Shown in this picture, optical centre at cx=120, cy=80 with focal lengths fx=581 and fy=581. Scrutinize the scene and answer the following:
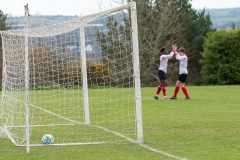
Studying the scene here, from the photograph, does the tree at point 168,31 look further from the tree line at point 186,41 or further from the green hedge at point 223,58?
the green hedge at point 223,58

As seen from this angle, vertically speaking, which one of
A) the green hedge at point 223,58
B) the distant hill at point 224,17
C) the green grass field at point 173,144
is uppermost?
the distant hill at point 224,17

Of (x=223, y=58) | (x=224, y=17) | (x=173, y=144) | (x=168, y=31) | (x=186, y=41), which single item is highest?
(x=224, y=17)

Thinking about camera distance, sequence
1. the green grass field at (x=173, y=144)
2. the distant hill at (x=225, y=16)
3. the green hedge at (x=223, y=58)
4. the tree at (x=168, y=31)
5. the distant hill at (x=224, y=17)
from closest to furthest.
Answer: the green grass field at (x=173, y=144) < the green hedge at (x=223, y=58) < the tree at (x=168, y=31) < the distant hill at (x=224, y=17) < the distant hill at (x=225, y=16)

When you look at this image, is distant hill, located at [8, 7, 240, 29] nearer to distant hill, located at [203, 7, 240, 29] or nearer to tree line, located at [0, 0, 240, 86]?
distant hill, located at [203, 7, 240, 29]

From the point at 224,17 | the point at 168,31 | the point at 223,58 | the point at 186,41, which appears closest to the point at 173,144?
the point at 223,58

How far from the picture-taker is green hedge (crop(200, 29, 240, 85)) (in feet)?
120

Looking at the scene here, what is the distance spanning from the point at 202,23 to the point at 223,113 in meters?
31.3

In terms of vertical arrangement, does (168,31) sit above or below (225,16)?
below

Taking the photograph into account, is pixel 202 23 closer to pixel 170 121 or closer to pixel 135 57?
pixel 170 121

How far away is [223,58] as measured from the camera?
3703cm

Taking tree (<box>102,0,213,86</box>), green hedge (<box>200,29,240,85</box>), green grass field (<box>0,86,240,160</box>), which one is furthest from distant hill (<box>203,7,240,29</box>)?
green grass field (<box>0,86,240,160</box>)

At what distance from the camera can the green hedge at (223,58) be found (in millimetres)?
36656

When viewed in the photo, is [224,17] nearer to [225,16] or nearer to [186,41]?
[225,16]

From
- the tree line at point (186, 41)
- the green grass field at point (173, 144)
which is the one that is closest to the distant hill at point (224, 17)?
the tree line at point (186, 41)
